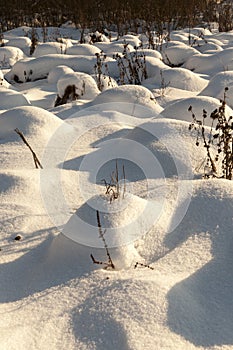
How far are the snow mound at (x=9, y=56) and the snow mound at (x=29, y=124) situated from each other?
361 centimetres

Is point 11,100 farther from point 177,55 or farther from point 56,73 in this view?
point 177,55

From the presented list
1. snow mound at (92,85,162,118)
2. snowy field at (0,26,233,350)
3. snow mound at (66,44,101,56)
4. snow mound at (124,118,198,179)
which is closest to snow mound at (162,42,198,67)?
snow mound at (66,44,101,56)

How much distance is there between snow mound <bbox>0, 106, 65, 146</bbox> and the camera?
293 cm

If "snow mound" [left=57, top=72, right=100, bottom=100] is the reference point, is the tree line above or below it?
above

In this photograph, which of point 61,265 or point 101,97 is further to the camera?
point 101,97

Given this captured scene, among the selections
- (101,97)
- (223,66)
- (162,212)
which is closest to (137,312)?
(162,212)

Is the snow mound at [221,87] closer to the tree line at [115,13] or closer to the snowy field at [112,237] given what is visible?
the snowy field at [112,237]

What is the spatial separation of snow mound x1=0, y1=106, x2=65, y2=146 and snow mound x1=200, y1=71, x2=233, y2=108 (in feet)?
4.91

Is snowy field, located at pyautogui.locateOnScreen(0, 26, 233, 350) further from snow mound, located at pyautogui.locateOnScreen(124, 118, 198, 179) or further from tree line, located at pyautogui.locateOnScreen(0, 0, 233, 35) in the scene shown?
tree line, located at pyautogui.locateOnScreen(0, 0, 233, 35)

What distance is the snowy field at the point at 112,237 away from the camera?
4.30 ft

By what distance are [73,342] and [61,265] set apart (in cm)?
40

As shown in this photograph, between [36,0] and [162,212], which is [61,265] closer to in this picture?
[162,212]

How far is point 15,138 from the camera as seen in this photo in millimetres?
2916

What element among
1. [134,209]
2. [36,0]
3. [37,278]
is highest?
[36,0]
